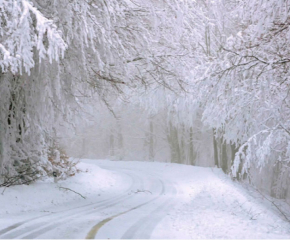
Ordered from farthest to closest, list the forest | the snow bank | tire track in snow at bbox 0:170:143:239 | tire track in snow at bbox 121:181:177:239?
the snow bank < the forest < tire track in snow at bbox 121:181:177:239 < tire track in snow at bbox 0:170:143:239

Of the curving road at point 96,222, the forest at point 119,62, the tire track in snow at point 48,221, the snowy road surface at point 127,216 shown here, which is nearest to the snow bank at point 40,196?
the snowy road surface at point 127,216

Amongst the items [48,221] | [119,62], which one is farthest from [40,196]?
[119,62]

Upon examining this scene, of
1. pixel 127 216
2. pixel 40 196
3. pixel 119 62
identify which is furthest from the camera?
pixel 40 196

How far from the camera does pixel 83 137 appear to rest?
5100cm

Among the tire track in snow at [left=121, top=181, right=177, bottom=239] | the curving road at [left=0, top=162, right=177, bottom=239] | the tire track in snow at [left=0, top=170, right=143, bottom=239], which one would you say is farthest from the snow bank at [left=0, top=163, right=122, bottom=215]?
the tire track in snow at [left=121, top=181, right=177, bottom=239]

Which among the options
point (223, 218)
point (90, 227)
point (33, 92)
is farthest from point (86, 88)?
point (223, 218)

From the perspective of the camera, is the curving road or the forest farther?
the forest

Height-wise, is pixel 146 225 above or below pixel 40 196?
below

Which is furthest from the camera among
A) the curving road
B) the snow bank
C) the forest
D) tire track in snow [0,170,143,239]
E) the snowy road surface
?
the snow bank

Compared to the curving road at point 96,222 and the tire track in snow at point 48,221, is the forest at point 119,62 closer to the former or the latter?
the tire track in snow at point 48,221

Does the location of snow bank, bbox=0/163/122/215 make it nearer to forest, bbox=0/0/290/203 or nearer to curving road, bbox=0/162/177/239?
forest, bbox=0/0/290/203

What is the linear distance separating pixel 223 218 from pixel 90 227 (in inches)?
132

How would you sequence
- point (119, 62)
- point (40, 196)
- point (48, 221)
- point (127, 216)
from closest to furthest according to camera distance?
point (48, 221) < point (127, 216) < point (119, 62) < point (40, 196)

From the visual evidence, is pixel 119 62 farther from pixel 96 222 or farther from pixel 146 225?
pixel 146 225
